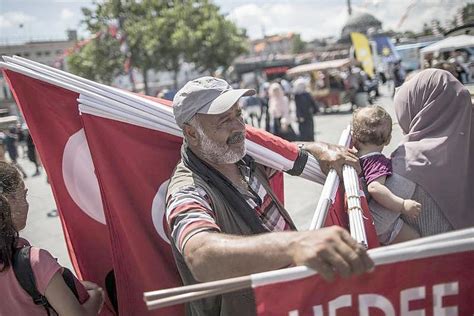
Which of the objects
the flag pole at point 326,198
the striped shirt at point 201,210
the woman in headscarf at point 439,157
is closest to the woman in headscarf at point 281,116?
the flag pole at point 326,198

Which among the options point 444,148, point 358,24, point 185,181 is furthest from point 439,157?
point 358,24

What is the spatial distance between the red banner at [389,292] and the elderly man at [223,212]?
9 centimetres

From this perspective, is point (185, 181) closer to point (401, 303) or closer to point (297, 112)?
point (401, 303)

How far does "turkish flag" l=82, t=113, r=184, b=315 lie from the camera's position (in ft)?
6.95

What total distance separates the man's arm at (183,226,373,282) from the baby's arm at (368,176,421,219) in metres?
1.01

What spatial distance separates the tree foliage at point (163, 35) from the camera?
33.0m

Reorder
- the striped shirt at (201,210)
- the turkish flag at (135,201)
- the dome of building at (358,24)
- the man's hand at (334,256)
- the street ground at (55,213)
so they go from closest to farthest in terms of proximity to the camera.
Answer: the man's hand at (334,256) < the striped shirt at (201,210) < the turkish flag at (135,201) < the street ground at (55,213) < the dome of building at (358,24)

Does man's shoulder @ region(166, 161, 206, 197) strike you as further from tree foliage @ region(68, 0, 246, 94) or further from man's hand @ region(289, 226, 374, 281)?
tree foliage @ region(68, 0, 246, 94)

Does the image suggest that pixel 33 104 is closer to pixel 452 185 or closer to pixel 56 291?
pixel 56 291

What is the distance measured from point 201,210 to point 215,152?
1.06ft

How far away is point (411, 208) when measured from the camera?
2.14m

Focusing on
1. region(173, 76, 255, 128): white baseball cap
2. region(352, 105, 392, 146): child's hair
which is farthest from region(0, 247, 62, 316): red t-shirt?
region(352, 105, 392, 146): child's hair

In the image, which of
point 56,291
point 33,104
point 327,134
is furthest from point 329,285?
point 327,134

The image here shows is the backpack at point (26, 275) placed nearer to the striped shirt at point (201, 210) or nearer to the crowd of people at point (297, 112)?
the striped shirt at point (201, 210)
